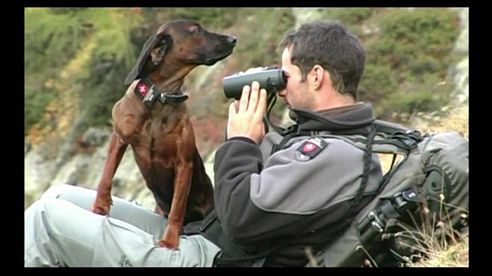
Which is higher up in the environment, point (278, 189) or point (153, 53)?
point (153, 53)

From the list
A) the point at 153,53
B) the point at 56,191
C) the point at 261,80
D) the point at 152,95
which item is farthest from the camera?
the point at 153,53

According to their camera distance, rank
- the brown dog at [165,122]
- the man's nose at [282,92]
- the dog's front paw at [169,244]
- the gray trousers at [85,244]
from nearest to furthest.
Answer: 1. the gray trousers at [85,244]
2. the man's nose at [282,92]
3. the dog's front paw at [169,244]
4. the brown dog at [165,122]

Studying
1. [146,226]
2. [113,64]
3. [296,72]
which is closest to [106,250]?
[146,226]

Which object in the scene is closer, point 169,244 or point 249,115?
point 249,115

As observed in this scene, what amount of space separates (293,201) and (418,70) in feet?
24.8

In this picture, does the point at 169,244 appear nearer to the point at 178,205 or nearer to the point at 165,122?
the point at 178,205

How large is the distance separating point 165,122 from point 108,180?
39cm

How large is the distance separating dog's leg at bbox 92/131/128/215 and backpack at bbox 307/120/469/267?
1199 mm

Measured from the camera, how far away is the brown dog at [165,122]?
175 inches

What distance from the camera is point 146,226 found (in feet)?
14.5

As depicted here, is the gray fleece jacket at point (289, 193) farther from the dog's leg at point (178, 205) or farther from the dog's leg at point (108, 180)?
the dog's leg at point (108, 180)

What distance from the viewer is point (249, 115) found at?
374 centimetres

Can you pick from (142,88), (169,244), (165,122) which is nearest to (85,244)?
(169,244)

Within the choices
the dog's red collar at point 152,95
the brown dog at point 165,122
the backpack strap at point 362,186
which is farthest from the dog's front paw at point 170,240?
the backpack strap at point 362,186
